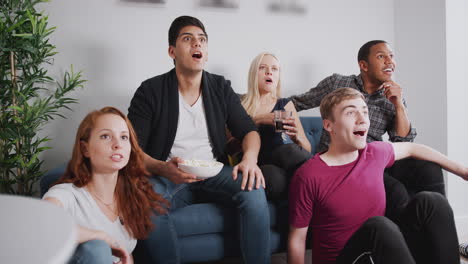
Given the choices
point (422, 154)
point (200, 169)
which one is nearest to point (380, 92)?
point (422, 154)

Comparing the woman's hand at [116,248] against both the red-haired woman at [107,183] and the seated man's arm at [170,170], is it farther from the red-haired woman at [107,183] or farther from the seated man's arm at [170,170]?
the seated man's arm at [170,170]

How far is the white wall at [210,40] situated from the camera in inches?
104

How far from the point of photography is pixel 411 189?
189 cm

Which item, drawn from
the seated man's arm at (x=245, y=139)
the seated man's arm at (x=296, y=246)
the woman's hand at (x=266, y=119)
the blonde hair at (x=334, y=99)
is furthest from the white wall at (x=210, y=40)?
the seated man's arm at (x=296, y=246)

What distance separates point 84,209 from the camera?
1.40 metres

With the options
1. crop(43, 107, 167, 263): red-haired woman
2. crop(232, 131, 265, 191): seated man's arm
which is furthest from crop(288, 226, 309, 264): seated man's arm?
crop(43, 107, 167, 263): red-haired woman

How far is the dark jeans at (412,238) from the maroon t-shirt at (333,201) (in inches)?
5.4

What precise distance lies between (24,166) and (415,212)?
7.01 ft

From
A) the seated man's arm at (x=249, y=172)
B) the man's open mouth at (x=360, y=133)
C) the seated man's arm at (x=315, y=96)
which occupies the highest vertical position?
the seated man's arm at (x=315, y=96)

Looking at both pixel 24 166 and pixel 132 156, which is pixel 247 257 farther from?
pixel 24 166

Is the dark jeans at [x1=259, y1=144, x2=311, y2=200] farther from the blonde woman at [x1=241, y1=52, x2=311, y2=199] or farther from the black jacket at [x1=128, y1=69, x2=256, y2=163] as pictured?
the black jacket at [x1=128, y1=69, x2=256, y2=163]

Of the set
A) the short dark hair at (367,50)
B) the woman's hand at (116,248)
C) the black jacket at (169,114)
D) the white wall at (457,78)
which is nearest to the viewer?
the woman's hand at (116,248)

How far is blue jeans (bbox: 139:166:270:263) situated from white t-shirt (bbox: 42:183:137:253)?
17 cm

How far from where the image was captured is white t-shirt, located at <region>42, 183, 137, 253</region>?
53.7 inches
